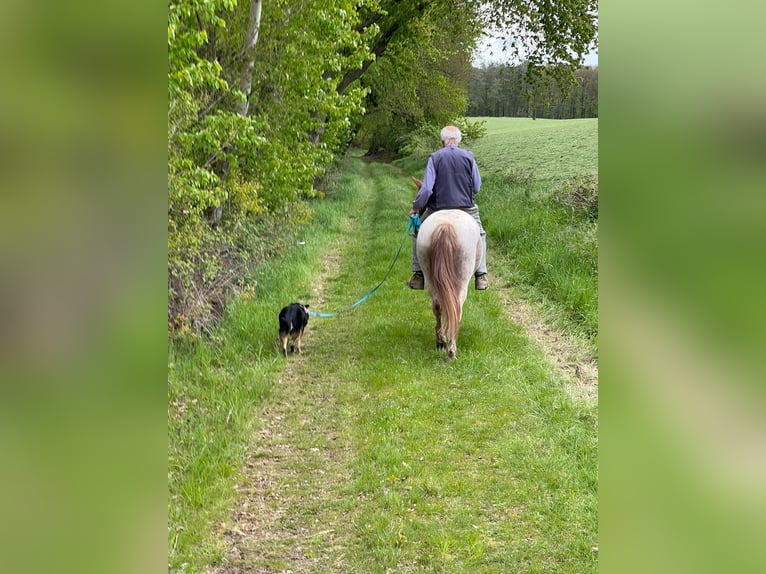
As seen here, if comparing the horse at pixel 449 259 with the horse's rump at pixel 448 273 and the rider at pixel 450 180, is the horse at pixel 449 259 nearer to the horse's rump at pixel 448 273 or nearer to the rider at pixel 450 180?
the horse's rump at pixel 448 273

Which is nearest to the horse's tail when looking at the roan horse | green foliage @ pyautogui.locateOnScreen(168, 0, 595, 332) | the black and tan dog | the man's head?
the roan horse

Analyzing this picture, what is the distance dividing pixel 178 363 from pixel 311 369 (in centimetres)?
159

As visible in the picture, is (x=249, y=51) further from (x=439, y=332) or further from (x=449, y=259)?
(x=439, y=332)

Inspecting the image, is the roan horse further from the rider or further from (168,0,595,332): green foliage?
(168,0,595,332): green foliage

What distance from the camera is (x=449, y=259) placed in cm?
661

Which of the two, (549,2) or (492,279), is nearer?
(492,279)

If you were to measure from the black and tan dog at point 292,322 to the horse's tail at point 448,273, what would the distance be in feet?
5.54

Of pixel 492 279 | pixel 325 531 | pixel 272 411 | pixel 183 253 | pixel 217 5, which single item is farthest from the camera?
pixel 492 279

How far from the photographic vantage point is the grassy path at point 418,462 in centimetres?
371
